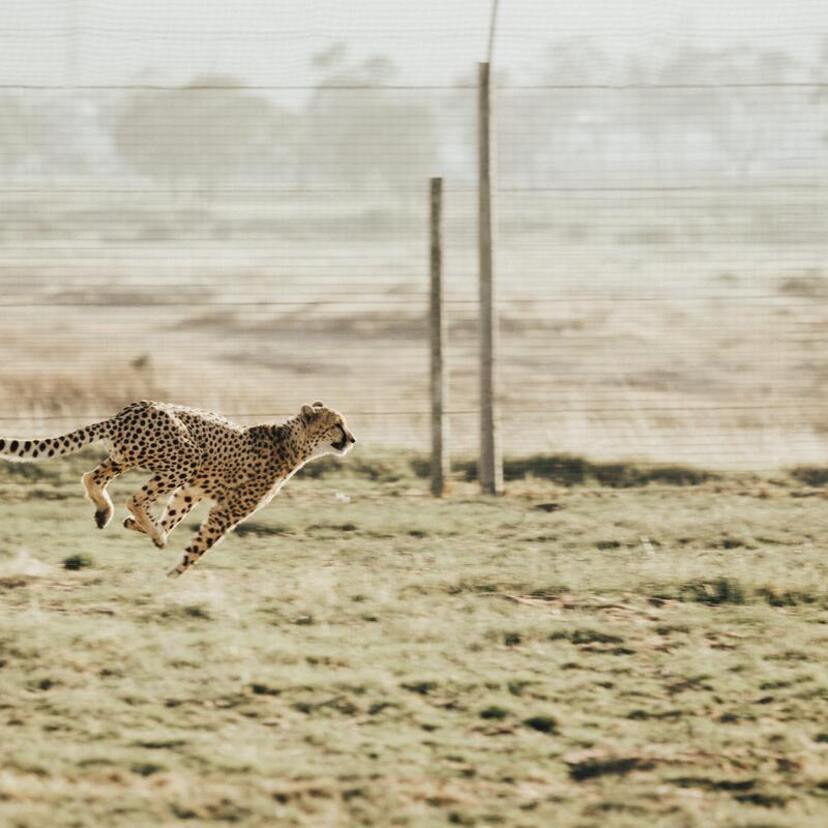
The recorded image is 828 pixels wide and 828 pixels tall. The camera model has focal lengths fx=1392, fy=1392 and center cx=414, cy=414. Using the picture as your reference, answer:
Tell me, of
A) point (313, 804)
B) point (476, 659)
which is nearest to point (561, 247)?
point (476, 659)

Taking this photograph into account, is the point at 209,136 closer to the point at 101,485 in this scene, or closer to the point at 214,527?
the point at 101,485

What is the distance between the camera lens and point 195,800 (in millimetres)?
2758

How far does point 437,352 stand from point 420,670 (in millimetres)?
2860

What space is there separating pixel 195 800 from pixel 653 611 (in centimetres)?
195

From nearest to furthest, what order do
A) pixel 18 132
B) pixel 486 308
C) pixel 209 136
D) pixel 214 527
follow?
1. pixel 214 527
2. pixel 486 308
3. pixel 18 132
4. pixel 209 136

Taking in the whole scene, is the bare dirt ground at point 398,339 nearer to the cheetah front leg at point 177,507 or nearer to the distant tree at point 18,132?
the distant tree at point 18,132

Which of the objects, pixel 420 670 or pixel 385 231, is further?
pixel 385 231

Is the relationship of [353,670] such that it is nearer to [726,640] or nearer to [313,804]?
[313,804]

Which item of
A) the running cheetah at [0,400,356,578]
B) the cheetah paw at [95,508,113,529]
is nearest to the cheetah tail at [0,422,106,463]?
the running cheetah at [0,400,356,578]

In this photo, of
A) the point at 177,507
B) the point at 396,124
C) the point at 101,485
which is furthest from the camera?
the point at 396,124

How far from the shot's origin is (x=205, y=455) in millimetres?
4492

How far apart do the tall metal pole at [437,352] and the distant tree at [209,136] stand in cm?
137

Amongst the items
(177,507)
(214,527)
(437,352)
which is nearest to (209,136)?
(437,352)

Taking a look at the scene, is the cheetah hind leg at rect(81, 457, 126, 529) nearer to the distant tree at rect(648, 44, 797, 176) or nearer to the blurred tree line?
the blurred tree line
